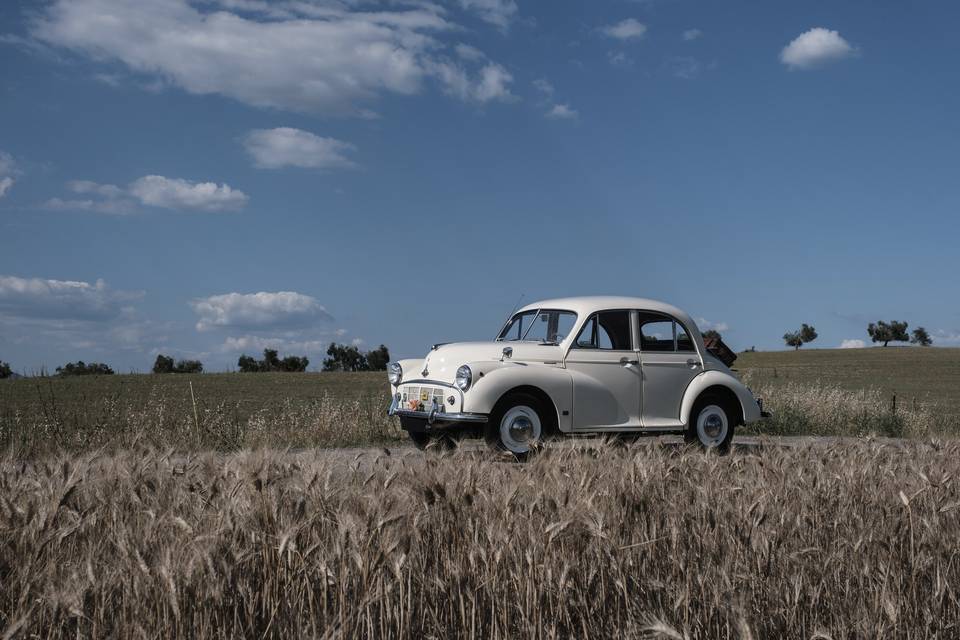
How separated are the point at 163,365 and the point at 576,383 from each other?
164 ft

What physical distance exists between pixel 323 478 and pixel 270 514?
497mm

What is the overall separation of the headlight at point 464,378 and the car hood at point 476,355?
0.38 meters

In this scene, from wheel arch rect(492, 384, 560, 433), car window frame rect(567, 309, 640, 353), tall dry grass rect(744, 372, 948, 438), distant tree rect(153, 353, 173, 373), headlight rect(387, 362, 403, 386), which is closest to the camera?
wheel arch rect(492, 384, 560, 433)

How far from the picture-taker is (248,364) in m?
56.9

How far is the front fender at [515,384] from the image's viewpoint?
9.82 meters

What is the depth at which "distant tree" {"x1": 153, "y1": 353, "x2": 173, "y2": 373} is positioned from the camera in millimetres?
54828

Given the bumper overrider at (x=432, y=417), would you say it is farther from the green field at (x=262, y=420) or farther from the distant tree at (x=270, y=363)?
the distant tree at (x=270, y=363)

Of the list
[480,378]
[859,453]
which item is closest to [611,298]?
[480,378]

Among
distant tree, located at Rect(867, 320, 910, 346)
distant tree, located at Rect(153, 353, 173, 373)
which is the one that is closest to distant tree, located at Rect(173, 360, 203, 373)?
distant tree, located at Rect(153, 353, 173, 373)

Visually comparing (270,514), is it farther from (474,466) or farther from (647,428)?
(647,428)

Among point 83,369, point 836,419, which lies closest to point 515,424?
point 836,419

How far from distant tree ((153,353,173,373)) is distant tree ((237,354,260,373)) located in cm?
431

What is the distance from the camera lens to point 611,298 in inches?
456

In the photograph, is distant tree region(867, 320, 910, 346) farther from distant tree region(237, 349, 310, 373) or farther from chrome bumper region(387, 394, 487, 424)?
chrome bumper region(387, 394, 487, 424)
